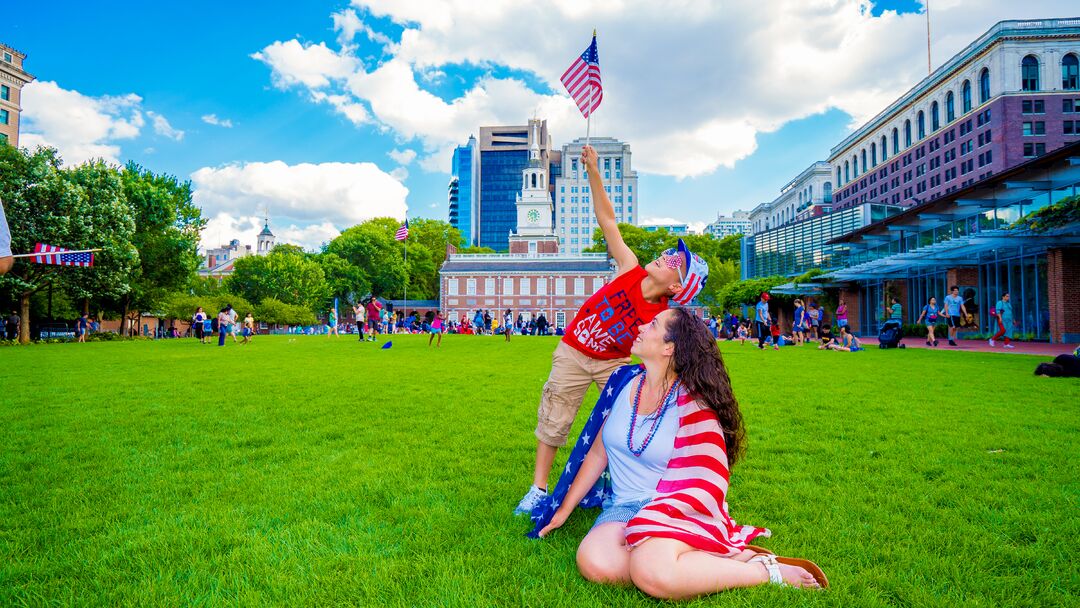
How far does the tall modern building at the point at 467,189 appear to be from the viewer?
13831cm

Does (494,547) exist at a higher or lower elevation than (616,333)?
lower

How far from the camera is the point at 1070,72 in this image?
1965 inches

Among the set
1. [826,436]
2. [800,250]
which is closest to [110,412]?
[826,436]

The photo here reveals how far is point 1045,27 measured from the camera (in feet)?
160

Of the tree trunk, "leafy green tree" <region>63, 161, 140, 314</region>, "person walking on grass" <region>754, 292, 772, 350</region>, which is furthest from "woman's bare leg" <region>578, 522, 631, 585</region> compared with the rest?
the tree trunk

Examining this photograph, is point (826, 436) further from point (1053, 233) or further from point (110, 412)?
point (1053, 233)

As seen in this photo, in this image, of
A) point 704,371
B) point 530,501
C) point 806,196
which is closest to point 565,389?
point 530,501

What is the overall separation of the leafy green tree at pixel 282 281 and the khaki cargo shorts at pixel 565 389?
54460mm

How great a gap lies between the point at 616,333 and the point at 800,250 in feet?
158

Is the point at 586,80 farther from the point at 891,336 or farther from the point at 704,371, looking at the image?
the point at 891,336

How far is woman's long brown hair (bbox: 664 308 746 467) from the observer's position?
2.56 meters

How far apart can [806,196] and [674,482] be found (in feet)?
341

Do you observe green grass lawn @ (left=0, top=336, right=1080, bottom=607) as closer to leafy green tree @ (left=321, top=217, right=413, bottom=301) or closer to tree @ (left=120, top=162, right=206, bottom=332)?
tree @ (left=120, top=162, right=206, bottom=332)

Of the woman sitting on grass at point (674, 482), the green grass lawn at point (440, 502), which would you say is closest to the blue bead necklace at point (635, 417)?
the woman sitting on grass at point (674, 482)
